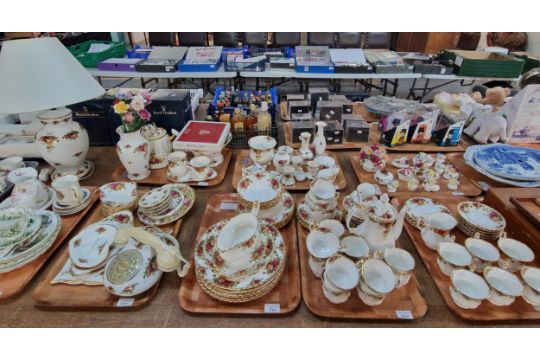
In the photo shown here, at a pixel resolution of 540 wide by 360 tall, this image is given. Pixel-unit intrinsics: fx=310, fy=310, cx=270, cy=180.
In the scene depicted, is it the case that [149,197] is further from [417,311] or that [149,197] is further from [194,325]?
[417,311]

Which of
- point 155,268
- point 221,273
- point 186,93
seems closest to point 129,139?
point 186,93

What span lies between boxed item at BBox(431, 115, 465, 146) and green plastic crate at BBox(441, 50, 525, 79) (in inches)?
61.0

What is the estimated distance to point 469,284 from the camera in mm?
907

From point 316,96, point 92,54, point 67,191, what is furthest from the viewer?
point 92,54

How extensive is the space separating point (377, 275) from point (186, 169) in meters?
0.93

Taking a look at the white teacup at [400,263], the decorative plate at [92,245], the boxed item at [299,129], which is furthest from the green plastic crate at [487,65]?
the decorative plate at [92,245]

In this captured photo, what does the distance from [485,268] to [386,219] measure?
1.06 feet

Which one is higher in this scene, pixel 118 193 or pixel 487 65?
pixel 487 65

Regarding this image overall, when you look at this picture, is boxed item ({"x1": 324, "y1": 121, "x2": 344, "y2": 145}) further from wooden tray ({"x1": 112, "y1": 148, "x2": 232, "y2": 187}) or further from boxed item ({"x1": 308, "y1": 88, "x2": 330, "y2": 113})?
wooden tray ({"x1": 112, "y1": 148, "x2": 232, "y2": 187})

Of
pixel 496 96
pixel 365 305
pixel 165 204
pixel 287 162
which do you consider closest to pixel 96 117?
pixel 165 204

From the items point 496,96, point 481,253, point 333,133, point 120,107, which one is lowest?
point 481,253

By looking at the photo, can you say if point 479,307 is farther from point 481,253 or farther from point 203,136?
point 203,136

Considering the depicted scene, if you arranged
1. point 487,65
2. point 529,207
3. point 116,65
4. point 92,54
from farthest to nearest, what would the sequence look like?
1. point 92,54
2. point 116,65
3. point 487,65
4. point 529,207

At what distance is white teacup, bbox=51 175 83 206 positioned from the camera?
1194mm
